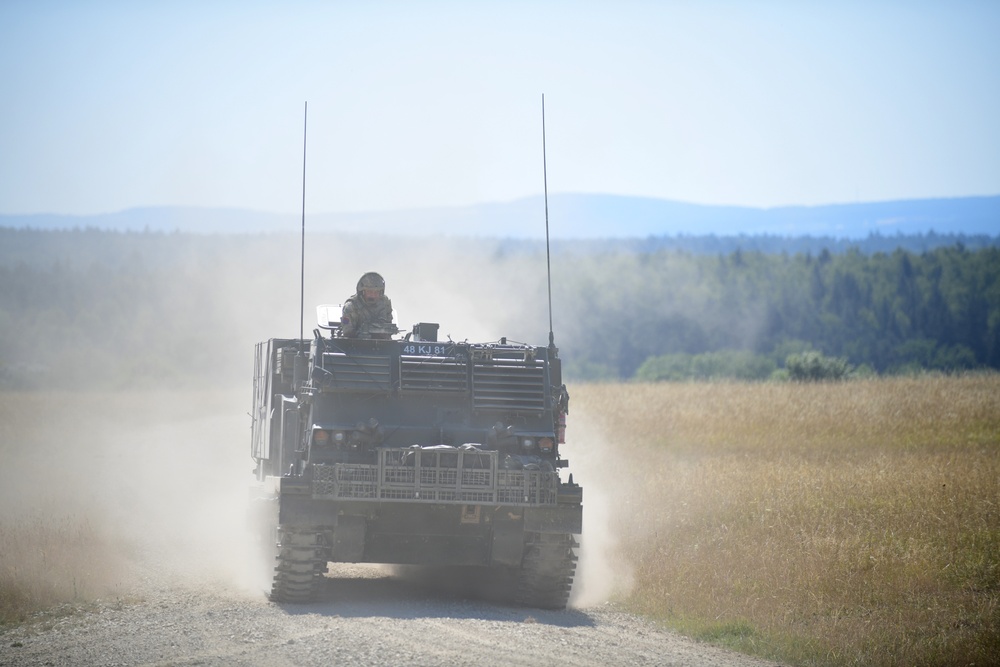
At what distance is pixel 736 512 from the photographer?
19.0 metres

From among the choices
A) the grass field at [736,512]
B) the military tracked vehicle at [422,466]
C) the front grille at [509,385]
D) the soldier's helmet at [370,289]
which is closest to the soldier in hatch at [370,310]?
the soldier's helmet at [370,289]

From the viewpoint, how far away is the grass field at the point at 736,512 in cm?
1356

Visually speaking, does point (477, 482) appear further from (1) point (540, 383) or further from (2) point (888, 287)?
(2) point (888, 287)

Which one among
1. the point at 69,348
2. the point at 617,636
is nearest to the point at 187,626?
the point at 617,636

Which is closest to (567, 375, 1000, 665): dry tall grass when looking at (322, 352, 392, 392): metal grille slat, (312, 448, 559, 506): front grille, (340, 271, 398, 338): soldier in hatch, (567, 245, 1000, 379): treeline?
(312, 448, 559, 506): front grille

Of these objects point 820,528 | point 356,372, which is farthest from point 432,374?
point 820,528

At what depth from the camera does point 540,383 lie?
1456 centimetres

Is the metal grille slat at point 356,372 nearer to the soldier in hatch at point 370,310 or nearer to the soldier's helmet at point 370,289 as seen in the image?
the soldier in hatch at point 370,310

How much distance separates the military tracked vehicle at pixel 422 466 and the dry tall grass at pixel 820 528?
188 cm

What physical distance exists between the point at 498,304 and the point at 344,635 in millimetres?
35003

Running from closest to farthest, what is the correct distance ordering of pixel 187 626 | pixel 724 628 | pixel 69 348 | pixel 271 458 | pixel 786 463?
pixel 187 626
pixel 724 628
pixel 271 458
pixel 786 463
pixel 69 348

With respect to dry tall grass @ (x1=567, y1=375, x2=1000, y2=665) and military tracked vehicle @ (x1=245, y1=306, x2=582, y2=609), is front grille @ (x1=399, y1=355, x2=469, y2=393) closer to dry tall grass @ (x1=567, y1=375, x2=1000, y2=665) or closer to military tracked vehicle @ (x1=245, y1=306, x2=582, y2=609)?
military tracked vehicle @ (x1=245, y1=306, x2=582, y2=609)

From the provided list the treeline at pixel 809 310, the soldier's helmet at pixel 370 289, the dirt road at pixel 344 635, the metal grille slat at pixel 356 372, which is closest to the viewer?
the dirt road at pixel 344 635

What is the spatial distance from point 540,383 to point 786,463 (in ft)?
36.9
